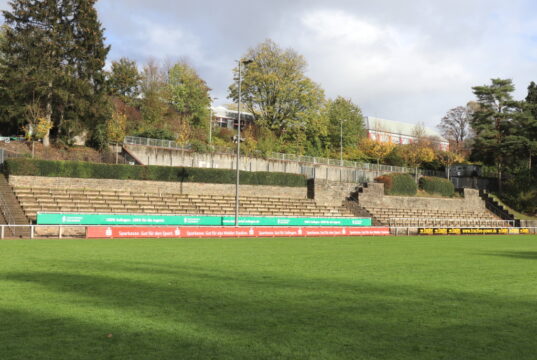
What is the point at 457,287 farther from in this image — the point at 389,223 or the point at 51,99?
the point at 51,99

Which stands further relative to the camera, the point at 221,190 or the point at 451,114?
the point at 451,114

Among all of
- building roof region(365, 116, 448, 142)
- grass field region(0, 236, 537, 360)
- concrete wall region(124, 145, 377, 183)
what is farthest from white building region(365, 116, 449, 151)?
grass field region(0, 236, 537, 360)

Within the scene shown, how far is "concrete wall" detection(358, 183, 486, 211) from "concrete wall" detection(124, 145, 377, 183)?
7.49m

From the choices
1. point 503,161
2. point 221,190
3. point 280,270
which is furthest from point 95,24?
point 503,161

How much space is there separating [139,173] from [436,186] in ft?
132

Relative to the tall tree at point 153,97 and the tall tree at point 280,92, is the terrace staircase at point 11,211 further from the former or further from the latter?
the tall tree at point 280,92

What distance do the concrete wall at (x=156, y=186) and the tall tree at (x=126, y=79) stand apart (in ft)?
91.7

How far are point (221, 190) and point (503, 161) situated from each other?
46.3 m

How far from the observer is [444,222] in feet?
176

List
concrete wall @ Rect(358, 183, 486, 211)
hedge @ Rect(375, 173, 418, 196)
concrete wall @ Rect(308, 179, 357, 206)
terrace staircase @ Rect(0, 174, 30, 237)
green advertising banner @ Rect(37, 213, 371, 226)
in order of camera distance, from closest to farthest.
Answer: terrace staircase @ Rect(0, 174, 30, 237), green advertising banner @ Rect(37, 213, 371, 226), concrete wall @ Rect(308, 179, 357, 206), concrete wall @ Rect(358, 183, 486, 211), hedge @ Rect(375, 173, 418, 196)

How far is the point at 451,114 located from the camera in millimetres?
110062

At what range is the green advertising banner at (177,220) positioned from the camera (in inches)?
1282

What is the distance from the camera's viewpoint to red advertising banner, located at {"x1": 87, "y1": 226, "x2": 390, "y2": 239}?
102 feet

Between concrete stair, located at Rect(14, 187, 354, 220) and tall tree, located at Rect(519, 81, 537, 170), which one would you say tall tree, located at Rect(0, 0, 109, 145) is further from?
tall tree, located at Rect(519, 81, 537, 170)
